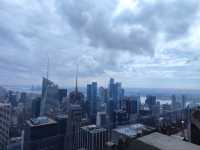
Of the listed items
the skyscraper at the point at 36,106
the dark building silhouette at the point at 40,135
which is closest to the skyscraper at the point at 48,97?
the skyscraper at the point at 36,106

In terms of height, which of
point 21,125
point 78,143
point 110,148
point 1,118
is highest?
point 110,148

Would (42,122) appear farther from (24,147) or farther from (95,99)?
(95,99)

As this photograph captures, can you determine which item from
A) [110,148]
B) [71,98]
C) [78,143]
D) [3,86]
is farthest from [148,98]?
[110,148]

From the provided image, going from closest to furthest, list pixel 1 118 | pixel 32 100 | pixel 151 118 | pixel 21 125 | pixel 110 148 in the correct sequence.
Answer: pixel 110 148 < pixel 1 118 < pixel 21 125 < pixel 151 118 < pixel 32 100

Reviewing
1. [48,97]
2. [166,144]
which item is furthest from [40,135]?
[166,144]

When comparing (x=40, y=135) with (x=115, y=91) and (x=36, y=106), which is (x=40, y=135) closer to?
(x=36, y=106)

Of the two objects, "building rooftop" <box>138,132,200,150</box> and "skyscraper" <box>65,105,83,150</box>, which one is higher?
"building rooftop" <box>138,132,200,150</box>

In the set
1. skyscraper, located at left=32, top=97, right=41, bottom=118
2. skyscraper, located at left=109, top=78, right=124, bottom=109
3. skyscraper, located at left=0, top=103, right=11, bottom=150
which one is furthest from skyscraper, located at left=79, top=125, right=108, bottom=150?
skyscraper, located at left=109, top=78, right=124, bottom=109

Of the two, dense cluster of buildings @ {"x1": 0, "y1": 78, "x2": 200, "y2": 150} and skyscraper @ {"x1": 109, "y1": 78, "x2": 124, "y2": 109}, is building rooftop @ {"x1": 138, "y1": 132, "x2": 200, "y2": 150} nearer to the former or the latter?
dense cluster of buildings @ {"x1": 0, "y1": 78, "x2": 200, "y2": 150}

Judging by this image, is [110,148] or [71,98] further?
[71,98]
